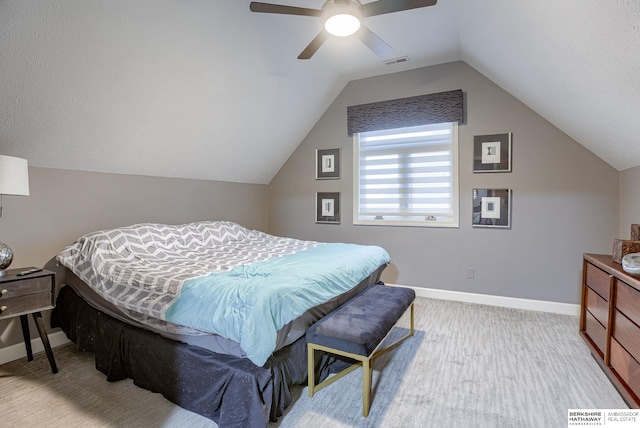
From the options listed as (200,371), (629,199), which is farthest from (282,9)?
(629,199)

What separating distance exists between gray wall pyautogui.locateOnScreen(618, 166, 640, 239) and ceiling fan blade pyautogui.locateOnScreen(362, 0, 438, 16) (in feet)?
7.88

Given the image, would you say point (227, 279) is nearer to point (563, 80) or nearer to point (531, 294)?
point (563, 80)

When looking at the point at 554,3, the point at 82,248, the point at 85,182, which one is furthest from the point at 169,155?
the point at 554,3

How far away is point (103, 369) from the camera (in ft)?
7.39

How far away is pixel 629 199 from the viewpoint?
294 centimetres

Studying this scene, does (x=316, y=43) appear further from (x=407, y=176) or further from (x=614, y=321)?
(x=614, y=321)

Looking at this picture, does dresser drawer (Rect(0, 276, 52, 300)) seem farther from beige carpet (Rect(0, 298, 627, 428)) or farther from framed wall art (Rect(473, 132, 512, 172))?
framed wall art (Rect(473, 132, 512, 172))

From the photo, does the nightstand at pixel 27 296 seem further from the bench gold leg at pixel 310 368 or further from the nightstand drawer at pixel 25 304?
the bench gold leg at pixel 310 368

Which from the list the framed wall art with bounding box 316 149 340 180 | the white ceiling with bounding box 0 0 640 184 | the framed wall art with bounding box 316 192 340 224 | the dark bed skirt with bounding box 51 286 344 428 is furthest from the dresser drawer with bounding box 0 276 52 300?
the framed wall art with bounding box 316 149 340 180

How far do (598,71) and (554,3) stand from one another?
0.56 meters

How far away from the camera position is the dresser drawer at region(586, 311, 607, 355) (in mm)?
2150

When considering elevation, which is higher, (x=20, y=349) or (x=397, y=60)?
(x=397, y=60)

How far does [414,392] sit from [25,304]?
2.63 metres

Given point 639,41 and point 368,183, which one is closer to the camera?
point 639,41
